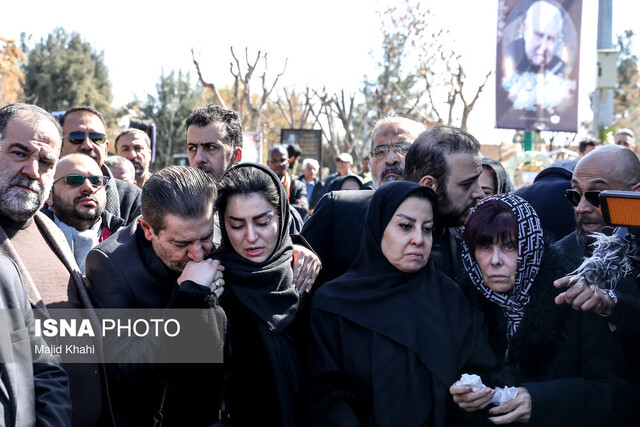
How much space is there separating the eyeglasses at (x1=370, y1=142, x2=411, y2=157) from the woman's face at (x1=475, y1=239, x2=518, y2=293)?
4.91 ft

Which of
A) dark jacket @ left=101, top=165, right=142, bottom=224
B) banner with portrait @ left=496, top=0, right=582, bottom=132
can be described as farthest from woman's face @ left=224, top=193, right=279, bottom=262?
banner with portrait @ left=496, top=0, right=582, bottom=132

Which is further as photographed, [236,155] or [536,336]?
[236,155]

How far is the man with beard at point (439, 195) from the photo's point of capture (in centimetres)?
337

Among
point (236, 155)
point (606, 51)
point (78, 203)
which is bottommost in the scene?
point (78, 203)

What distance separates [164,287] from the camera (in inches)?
108

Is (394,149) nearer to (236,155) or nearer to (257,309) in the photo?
(236,155)

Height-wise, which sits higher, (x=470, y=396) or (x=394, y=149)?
(x=394, y=149)

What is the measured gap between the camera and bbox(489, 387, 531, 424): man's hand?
8.13 ft

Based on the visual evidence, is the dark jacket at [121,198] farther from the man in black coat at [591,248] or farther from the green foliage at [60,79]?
the green foliage at [60,79]

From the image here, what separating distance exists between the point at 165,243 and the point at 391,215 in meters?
1.00

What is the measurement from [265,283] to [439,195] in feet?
3.72

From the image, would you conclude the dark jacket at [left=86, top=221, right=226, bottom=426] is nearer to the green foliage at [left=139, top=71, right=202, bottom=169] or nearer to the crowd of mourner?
the crowd of mourner

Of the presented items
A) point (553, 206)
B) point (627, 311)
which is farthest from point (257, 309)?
point (553, 206)

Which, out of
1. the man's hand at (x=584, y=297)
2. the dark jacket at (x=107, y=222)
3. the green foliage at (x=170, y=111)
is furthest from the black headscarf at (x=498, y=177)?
the green foliage at (x=170, y=111)
